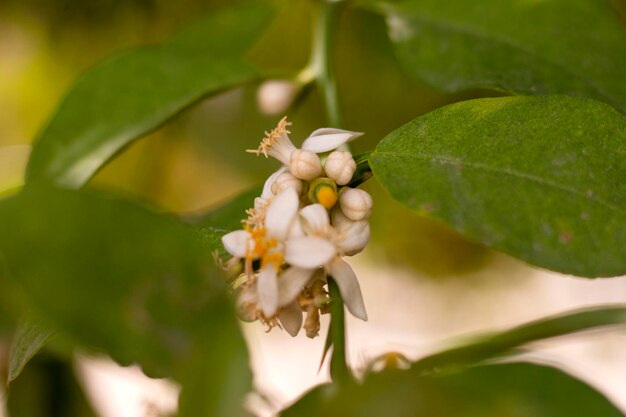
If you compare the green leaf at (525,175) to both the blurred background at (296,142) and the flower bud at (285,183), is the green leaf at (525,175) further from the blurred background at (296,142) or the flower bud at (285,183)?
the blurred background at (296,142)

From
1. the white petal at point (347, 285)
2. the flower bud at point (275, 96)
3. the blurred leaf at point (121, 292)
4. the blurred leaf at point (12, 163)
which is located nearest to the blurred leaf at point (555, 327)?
the white petal at point (347, 285)

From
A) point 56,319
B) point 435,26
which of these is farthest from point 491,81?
point 56,319

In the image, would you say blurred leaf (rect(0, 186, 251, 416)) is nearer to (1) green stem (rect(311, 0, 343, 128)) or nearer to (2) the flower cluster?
(2) the flower cluster

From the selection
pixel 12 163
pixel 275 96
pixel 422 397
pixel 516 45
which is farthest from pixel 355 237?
pixel 12 163

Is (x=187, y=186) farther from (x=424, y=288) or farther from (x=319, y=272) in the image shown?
(x=319, y=272)

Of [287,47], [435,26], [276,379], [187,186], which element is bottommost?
[276,379]

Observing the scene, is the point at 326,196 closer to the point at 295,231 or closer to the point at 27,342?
the point at 295,231
